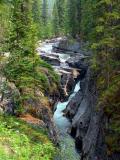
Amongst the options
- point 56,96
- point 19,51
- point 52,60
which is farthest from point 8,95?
point 52,60

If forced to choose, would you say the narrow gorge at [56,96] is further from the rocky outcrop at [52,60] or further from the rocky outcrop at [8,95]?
the rocky outcrop at [52,60]

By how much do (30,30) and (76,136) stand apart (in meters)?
11.1

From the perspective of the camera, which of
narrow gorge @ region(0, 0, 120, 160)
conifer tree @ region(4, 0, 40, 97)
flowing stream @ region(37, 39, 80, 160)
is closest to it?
narrow gorge @ region(0, 0, 120, 160)

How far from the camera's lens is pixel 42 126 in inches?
1195

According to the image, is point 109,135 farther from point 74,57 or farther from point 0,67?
point 74,57

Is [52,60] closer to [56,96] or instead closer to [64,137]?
[56,96]

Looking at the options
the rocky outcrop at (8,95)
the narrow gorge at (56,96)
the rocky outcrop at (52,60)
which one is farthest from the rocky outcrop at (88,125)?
the rocky outcrop at (52,60)

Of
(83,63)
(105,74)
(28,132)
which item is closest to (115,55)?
(105,74)

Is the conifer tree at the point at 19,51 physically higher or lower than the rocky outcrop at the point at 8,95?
higher

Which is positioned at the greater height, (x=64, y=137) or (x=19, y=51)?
(x=19, y=51)

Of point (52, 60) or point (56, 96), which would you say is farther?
point (52, 60)

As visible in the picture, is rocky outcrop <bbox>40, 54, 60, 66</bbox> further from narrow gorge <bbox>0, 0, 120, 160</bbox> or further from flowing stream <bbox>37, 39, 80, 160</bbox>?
flowing stream <bbox>37, 39, 80, 160</bbox>

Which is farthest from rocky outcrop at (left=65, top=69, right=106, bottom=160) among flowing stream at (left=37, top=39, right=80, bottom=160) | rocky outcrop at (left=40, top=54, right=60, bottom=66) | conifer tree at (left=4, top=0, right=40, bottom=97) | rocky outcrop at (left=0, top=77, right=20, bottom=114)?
rocky outcrop at (left=40, top=54, right=60, bottom=66)

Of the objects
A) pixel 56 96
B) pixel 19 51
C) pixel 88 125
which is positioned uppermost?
pixel 19 51
